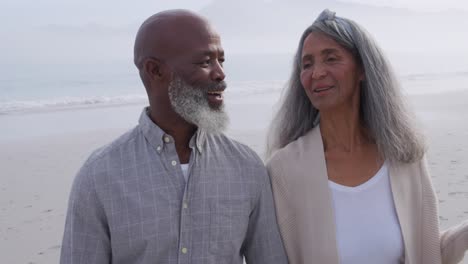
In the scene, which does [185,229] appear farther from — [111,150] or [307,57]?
[307,57]

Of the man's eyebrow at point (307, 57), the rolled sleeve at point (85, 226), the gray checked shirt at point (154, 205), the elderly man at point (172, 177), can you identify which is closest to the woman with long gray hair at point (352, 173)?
the man's eyebrow at point (307, 57)

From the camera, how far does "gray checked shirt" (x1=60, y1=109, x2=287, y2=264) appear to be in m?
2.38

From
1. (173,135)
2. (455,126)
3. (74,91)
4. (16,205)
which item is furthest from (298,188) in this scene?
(74,91)

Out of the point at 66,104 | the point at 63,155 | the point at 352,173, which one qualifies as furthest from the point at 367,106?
the point at 66,104

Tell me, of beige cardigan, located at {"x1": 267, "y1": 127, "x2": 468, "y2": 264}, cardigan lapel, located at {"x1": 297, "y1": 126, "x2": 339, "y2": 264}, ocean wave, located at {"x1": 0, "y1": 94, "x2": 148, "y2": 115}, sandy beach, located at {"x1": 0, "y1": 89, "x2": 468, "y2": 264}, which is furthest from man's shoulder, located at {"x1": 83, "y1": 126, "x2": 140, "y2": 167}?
ocean wave, located at {"x1": 0, "y1": 94, "x2": 148, "y2": 115}

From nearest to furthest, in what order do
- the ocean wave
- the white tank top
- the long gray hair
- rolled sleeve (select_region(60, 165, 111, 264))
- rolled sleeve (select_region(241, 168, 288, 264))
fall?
rolled sleeve (select_region(60, 165, 111, 264)) < rolled sleeve (select_region(241, 168, 288, 264)) < the white tank top < the long gray hair < the ocean wave

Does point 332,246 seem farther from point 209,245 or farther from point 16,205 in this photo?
point 16,205

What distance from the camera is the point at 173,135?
2.57m

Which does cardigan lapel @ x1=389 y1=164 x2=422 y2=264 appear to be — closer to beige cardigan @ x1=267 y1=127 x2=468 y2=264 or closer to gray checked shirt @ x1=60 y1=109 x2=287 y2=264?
beige cardigan @ x1=267 y1=127 x2=468 y2=264

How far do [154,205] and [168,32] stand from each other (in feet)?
2.43

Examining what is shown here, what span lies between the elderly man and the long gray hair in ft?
2.14

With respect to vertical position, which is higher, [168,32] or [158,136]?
[168,32]

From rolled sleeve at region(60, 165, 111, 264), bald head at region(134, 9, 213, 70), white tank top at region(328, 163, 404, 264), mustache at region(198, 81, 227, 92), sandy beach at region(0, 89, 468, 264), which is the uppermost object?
bald head at region(134, 9, 213, 70)

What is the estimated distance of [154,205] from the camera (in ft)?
7.88
